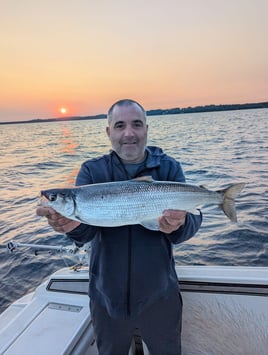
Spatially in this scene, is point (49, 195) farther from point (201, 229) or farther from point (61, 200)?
point (201, 229)

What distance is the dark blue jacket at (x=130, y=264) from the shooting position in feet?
7.66

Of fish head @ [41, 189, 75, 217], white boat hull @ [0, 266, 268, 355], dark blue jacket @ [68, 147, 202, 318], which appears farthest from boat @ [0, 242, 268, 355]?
fish head @ [41, 189, 75, 217]

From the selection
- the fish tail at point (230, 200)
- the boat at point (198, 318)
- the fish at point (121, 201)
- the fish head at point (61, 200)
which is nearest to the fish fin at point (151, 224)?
the fish at point (121, 201)

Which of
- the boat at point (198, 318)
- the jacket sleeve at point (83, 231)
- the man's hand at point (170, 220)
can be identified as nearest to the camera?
the man's hand at point (170, 220)

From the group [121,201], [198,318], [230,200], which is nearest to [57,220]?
[121,201]

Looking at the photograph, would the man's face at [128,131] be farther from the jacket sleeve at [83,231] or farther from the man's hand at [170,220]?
the man's hand at [170,220]

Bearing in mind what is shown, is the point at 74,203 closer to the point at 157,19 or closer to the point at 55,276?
the point at 55,276

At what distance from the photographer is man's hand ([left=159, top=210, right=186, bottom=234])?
2.24m

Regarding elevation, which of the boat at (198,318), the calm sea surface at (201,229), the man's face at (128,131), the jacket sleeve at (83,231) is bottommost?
the calm sea surface at (201,229)

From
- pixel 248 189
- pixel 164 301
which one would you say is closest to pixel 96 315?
pixel 164 301

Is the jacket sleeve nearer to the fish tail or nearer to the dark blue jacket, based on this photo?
the dark blue jacket

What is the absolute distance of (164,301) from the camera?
2.44 metres

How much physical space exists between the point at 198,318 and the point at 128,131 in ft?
7.21

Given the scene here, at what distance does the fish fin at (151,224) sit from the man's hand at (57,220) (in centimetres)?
56
